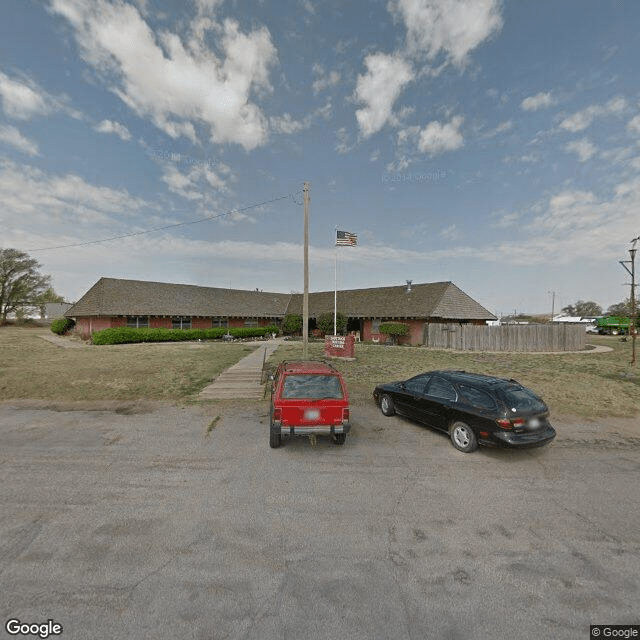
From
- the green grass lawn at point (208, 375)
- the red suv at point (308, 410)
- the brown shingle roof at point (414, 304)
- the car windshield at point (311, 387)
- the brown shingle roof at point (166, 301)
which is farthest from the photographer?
the brown shingle roof at point (414, 304)

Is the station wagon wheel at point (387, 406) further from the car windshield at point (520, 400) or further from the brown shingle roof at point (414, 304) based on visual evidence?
the brown shingle roof at point (414, 304)

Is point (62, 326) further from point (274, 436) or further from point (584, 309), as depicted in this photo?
point (584, 309)

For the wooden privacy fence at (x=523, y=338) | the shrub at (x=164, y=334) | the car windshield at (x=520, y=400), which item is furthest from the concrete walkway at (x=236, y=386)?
the wooden privacy fence at (x=523, y=338)

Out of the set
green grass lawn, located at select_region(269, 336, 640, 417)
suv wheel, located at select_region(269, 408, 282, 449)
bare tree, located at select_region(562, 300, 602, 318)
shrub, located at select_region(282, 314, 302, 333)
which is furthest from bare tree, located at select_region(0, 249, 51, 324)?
bare tree, located at select_region(562, 300, 602, 318)

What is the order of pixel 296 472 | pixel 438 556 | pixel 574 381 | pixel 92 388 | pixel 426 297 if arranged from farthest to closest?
pixel 426 297
pixel 574 381
pixel 92 388
pixel 296 472
pixel 438 556

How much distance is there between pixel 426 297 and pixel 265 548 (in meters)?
29.4

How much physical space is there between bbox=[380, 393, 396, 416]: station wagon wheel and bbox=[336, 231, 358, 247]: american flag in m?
13.6

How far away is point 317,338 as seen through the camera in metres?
33.7

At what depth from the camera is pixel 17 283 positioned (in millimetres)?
46562

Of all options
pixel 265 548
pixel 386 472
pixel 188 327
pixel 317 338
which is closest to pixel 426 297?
pixel 317 338

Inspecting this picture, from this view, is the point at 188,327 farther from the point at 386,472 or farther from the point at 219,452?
the point at 386,472

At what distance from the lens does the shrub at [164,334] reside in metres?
25.0

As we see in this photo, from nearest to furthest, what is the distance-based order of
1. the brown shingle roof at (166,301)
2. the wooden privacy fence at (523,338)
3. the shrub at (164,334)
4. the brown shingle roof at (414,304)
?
the shrub at (164,334)
the wooden privacy fence at (523,338)
the brown shingle roof at (166,301)
the brown shingle roof at (414,304)

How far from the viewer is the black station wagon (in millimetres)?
5938
